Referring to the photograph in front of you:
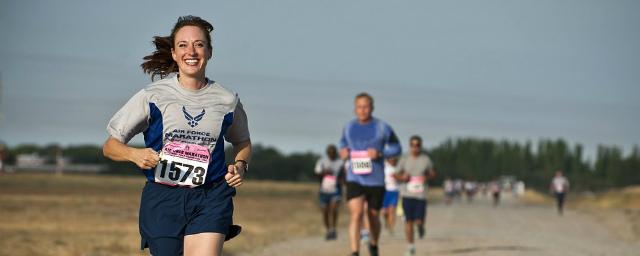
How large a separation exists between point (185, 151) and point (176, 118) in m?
0.21

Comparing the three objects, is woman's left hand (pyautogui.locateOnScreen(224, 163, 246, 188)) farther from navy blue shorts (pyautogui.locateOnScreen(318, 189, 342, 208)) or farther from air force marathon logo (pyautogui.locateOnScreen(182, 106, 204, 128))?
navy blue shorts (pyautogui.locateOnScreen(318, 189, 342, 208))

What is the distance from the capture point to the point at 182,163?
274 inches

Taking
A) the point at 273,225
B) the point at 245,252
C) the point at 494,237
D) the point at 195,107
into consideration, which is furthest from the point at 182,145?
the point at 273,225

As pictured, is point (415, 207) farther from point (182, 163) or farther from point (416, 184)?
point (182, 163)

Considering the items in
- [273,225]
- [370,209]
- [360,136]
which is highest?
[360,136]

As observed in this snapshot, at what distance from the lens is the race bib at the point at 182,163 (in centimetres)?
696

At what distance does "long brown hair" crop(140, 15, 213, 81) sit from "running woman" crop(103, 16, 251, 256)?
0.01 meters

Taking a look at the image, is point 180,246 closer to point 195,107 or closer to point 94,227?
point 195,107

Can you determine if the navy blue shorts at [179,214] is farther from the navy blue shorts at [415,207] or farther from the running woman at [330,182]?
the running woman at [330,182]

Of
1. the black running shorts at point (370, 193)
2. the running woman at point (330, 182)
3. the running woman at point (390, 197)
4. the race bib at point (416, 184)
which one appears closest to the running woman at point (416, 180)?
the race bib at point (416, 184)

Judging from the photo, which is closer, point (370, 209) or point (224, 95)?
point (224, 95)

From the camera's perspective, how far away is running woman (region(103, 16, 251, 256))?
22.9 feet

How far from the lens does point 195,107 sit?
711cm

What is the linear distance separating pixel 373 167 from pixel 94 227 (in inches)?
449
